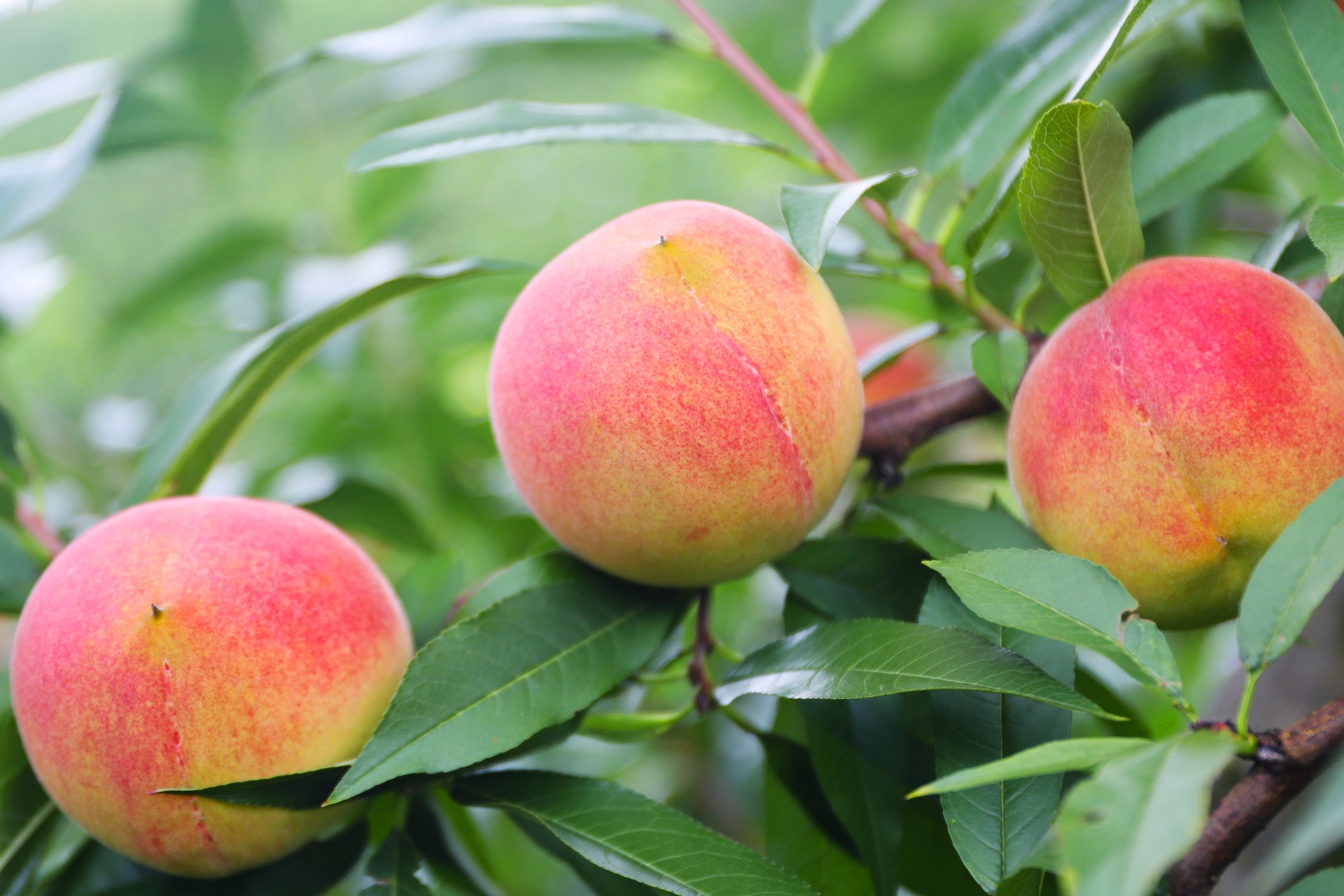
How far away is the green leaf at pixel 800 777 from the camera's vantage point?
0.73m

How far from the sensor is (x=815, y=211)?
0.58 metres

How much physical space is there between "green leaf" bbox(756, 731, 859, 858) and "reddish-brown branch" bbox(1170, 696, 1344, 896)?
0.89 feet

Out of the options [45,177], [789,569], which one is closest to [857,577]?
[789,569]

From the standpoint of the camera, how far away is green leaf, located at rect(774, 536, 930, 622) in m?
0.70

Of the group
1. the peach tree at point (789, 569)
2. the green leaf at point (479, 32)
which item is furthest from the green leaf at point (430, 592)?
the green leaf at point (479, 32)

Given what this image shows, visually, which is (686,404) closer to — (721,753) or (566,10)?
(566,10)

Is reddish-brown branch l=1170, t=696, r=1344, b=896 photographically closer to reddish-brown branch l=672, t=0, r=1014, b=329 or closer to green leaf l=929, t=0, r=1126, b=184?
reddish-brown branch l=672, t=0, r=1014, b=329

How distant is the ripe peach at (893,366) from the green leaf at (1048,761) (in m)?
0.81

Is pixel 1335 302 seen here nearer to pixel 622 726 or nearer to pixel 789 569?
pixel 789 569

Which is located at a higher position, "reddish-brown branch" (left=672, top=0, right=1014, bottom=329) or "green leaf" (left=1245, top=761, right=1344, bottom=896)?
"reddish-brown branch" (left=672, top=0, right=1014, bottom=329)

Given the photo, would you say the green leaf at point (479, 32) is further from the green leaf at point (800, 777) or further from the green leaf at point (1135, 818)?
the green leaf at point (1135, 818)

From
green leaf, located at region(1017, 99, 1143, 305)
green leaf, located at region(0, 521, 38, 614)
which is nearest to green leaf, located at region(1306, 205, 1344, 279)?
green leaf, located at region(1017, 99, 1143, 305)

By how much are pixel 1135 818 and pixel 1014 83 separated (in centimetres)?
64

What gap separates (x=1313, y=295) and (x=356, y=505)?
80 cm
